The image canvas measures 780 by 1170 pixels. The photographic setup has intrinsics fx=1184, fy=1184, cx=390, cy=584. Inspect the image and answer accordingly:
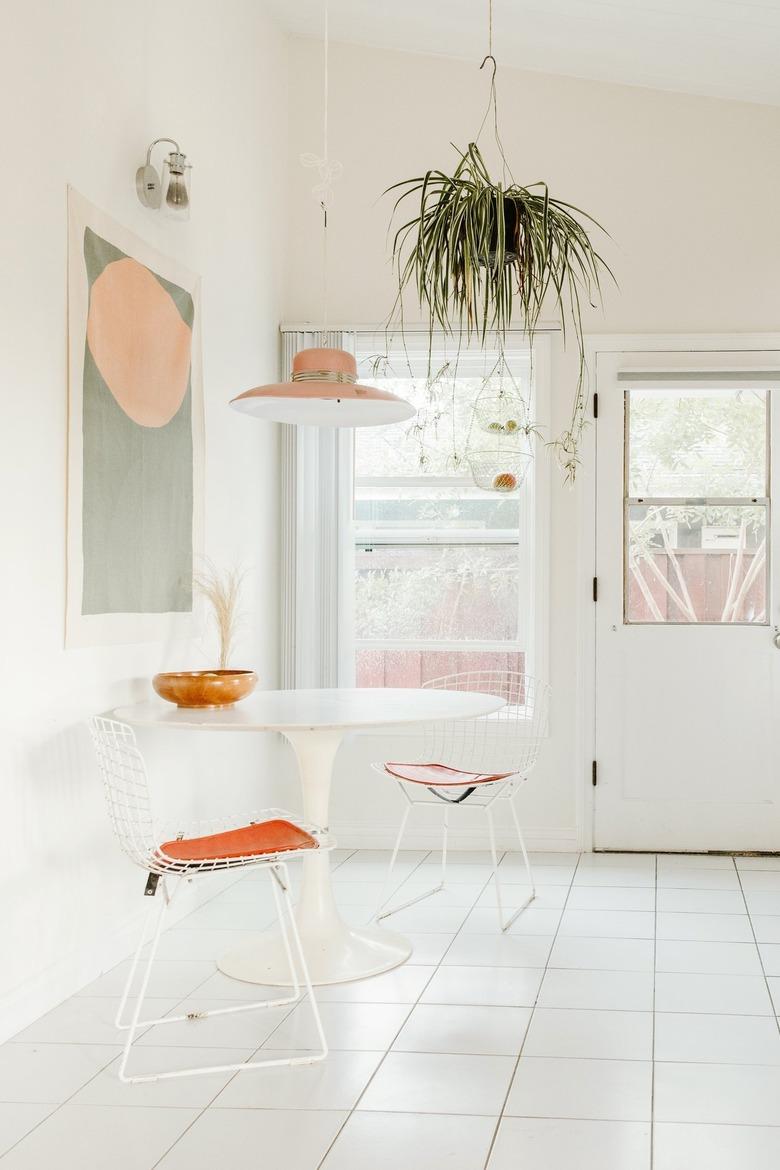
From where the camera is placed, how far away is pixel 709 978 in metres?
3.35

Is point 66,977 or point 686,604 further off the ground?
point 686,604

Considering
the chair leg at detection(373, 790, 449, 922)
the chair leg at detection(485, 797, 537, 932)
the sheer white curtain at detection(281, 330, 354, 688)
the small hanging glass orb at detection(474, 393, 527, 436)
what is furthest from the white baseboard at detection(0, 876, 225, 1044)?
the small hanging glass orb at detection(474, 393, 527, 436)

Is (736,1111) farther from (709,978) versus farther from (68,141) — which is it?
(68,141)

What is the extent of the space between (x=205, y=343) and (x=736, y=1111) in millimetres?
3003

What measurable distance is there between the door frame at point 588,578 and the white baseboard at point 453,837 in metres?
0.09

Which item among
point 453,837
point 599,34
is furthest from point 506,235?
point 453,837

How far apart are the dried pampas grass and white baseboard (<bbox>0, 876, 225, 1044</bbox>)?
904 mm

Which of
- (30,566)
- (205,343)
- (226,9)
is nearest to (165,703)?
(30,566)

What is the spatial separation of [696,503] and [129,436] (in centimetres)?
255

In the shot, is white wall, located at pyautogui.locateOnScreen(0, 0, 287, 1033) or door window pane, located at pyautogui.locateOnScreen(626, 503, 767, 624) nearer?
white wall, located at pyautogui.locateOnScreen(0, 0, 287, 1033)

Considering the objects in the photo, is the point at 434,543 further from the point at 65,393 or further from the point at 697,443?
the point at 65,393

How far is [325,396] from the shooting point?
3.26 m

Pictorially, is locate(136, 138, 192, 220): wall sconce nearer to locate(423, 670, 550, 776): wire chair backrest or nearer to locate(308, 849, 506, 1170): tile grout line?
locate(423, 670, 550, 776): wire chair backrest

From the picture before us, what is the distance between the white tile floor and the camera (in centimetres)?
230
